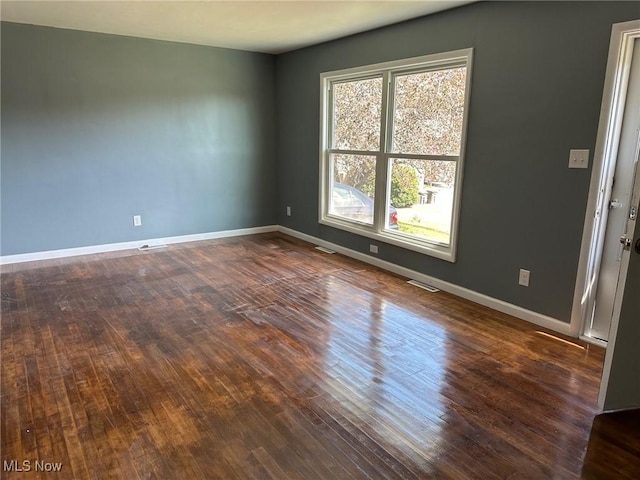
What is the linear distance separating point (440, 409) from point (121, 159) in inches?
172

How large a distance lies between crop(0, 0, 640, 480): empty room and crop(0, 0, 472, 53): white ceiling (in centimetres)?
4

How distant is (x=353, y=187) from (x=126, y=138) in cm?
266

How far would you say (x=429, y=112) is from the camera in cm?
387

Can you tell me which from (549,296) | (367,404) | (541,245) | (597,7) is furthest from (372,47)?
(367,404)

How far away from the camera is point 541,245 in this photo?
10.3 ft

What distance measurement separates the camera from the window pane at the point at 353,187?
4.68 meters

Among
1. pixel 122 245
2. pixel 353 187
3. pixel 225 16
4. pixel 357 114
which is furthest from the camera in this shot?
pixel 122 245

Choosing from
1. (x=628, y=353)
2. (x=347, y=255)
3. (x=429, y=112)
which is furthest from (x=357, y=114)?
(x=628, y=353)

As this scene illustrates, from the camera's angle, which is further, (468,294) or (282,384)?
(468,294)

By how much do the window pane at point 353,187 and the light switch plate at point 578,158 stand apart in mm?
2026

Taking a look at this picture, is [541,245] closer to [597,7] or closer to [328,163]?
[597,7]
